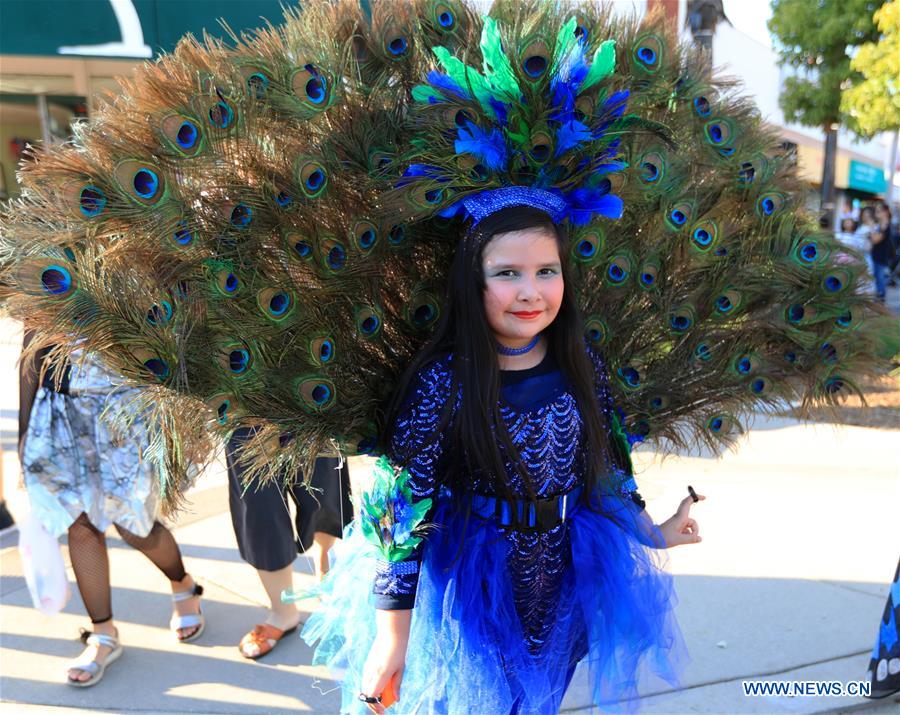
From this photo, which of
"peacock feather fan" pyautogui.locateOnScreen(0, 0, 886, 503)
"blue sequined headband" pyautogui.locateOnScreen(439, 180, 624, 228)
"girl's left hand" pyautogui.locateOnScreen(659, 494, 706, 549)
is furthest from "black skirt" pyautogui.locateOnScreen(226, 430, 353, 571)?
"blue sequined headband" pyautogui.locateOnScreen(439, 180, 624, 228)

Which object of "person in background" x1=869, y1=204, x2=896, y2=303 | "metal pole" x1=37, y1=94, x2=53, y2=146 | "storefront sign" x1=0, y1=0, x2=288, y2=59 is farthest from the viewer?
"person in background" x1=869, y1=204, x2=896, y2=303

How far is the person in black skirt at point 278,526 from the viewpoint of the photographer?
3.27 m

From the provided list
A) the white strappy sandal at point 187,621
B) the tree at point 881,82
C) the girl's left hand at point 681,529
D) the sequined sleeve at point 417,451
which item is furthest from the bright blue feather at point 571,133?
the tree at point 881,82

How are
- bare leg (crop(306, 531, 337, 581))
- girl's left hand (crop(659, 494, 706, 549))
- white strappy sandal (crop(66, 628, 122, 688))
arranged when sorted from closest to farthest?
girl's left hand (crop(659, 494, 706, 549)), white strappy sandal (crop(66, 628, 122, 688)), bare leg (crop(306, 531, 337, 581))

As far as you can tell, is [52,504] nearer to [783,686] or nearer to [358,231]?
[358,231]

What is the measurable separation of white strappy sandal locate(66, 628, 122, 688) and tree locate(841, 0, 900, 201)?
8107 millimetres

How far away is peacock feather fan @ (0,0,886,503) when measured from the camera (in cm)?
172

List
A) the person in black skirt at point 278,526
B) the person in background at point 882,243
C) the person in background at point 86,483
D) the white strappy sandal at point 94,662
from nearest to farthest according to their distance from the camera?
1. the person in background at point 86,483
2. the white strappy sandal at point 94,662
3. the person in black skirt at point 278,526
4. the person in background at point 882,243

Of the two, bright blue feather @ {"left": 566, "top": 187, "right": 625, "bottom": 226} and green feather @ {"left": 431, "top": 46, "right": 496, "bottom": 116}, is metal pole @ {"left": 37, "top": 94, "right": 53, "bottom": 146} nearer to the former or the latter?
green feather @ {"left": 431, "top": 46, "right": 496, "bottom": 116}

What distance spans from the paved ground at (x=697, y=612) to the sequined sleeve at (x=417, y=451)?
79cm

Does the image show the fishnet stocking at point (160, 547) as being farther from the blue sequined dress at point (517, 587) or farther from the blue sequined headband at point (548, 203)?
the blue sequined headband at point (548, 203)

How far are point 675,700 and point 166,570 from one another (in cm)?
229

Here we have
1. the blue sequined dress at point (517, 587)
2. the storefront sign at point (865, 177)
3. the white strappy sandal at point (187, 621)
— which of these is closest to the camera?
the blue sequined dress at point (517, 587)
